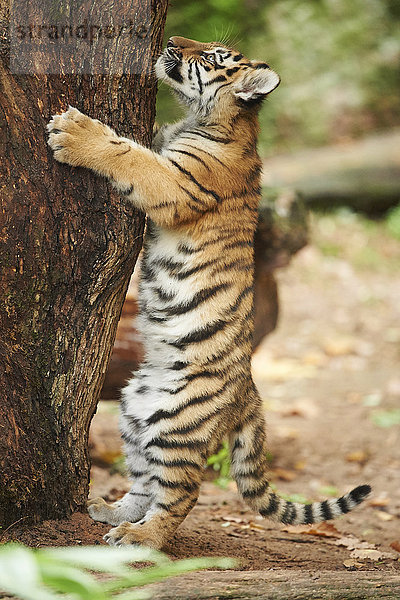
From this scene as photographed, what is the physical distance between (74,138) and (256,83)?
3.78ft

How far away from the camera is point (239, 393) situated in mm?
3502

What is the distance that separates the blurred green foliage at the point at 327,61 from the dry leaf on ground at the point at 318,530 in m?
9.28

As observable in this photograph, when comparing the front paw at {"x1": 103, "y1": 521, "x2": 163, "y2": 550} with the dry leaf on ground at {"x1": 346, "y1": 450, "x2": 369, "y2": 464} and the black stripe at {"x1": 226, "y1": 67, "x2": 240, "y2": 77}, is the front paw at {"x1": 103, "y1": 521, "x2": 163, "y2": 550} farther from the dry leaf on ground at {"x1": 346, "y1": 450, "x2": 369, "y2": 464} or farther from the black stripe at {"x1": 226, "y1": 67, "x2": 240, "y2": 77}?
the dry leaf on ground at {"x1": 346, "y1": 450, "x2": 369, "y2": 464}

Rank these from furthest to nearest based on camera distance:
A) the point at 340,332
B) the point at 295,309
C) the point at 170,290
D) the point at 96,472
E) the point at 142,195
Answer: the point at 295,309 < the point at 340,332 < the point at 96,472 < the point at 170,290 < the point at 142,195

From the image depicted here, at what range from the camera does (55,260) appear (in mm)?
2957

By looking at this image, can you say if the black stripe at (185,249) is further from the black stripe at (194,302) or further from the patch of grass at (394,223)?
the patch of grass at (394,223)

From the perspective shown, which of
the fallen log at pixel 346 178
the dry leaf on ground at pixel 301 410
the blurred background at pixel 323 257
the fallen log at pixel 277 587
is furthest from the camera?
the fallen log at pixel 346 178

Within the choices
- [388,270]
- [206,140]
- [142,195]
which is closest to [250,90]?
[206,140]

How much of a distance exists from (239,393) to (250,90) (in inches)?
60.3

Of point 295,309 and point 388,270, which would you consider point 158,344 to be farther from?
point 388,270

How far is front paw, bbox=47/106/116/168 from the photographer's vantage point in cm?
289

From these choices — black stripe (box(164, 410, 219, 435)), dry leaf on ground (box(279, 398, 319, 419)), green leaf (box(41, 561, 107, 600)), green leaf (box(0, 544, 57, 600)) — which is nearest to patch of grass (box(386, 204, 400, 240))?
dry leaf on ground (box(279, 398, 319, 419))

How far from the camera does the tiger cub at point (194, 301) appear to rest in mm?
3264

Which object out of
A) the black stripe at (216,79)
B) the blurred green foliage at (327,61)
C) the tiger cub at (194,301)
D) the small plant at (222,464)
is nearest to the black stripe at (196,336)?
the tiger cub at (194,301)
